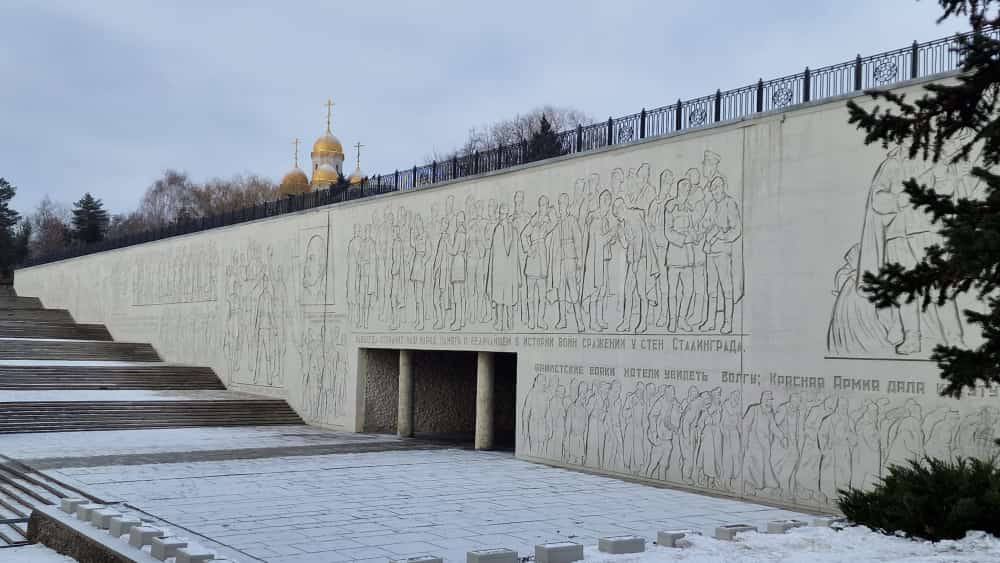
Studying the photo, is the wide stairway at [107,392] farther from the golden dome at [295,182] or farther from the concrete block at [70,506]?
the golden dome at [295,182]

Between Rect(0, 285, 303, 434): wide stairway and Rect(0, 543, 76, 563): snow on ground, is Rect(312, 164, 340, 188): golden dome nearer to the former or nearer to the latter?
Rect(0, 285, 303, 434): wide stairway

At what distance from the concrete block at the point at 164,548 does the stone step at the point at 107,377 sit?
17.0 m

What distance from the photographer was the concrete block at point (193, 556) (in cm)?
757

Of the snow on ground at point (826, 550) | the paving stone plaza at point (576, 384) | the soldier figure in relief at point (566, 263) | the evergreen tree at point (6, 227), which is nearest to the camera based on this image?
the snow on ground at point (826, 550)

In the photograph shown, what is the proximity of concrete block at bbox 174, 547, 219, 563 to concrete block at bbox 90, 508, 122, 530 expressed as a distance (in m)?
1.75

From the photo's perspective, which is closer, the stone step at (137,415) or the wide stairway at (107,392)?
the stone step at (137,415)

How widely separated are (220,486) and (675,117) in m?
7.91

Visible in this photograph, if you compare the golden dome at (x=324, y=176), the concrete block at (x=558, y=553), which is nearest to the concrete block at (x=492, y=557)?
the concrete block at (x=558, y=553)

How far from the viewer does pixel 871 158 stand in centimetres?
1123

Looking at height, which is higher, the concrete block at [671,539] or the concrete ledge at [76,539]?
the concrete block at [671,539]

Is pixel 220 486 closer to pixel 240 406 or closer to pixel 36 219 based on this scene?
pixel 240 406

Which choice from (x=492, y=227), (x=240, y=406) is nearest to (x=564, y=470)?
(x=492, y=227)

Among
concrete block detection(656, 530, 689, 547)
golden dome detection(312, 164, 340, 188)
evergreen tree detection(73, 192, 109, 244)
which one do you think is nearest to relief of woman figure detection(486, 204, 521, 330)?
concrete block detection(656, 530, 689, 547)

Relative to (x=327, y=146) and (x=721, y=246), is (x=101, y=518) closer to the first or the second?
(x=721, y=246)
